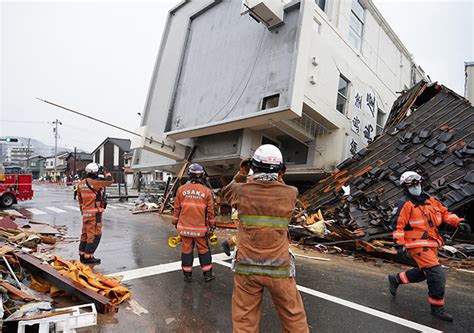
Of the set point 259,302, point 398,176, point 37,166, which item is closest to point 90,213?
point 259,302

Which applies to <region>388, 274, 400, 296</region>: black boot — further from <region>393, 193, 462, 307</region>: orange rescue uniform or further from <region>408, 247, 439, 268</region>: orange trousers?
<region>408, 247, 439, 268</region>: orange trousers

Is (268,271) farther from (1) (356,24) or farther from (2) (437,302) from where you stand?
(1) (356,24)

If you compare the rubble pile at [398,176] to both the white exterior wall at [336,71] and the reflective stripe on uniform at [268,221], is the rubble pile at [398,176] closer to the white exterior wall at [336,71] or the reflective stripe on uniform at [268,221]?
the white exterior wall at [336,71]

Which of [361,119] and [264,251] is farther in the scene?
[361,119]

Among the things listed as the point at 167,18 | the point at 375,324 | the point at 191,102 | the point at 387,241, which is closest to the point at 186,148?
the point at 191,102

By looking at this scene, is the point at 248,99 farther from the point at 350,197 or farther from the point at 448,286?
the point at 448,286

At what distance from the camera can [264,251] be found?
239 centimetres

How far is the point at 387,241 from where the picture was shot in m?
6.45

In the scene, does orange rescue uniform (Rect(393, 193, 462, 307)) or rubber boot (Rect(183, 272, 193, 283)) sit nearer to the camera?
orange rescue uniform (Rect(393, 193, 462, 307))

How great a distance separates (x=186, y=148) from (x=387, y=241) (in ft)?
30.4

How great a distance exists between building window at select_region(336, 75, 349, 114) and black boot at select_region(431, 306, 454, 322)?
364 inches

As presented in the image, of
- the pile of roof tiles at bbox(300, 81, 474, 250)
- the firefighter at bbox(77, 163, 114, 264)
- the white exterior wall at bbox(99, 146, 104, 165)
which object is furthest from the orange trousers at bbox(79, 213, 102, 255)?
the white exterior wall at bbox(99, 146, 104, 165)

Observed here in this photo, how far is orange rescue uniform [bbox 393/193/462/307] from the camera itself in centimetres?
350

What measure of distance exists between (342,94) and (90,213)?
10.1 metres
